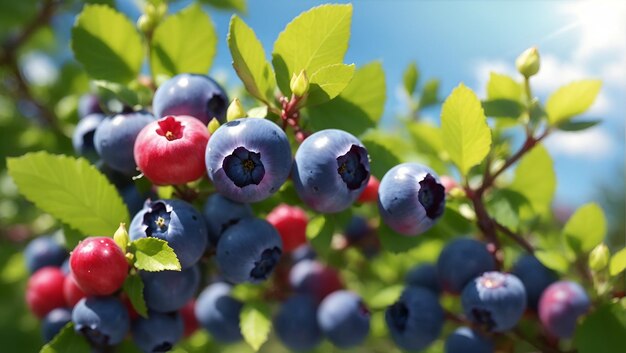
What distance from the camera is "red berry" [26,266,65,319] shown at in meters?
1.29

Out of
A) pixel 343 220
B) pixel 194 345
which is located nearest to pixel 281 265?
pixel 194 345

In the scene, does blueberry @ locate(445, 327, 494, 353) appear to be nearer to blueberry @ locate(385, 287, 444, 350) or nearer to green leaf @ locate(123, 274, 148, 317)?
blueberry @ locate(385, 287, 444, 350)

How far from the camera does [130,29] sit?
1233 millimetres

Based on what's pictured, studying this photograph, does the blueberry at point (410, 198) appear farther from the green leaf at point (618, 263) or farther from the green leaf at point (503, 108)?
the green leaf at point (618, 263)

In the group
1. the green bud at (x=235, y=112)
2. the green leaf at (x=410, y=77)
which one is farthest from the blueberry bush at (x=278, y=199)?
the green leaf at (x=410, y=77)

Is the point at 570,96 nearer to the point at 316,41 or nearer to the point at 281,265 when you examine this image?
the point at 316,41

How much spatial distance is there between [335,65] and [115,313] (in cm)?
59

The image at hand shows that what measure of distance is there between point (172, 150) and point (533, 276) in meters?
0.83

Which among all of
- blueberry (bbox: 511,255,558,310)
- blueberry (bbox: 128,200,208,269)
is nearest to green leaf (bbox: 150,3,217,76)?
blueberry (bbox: 128,200,208,269)

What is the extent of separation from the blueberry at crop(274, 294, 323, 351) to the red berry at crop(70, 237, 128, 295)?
1.90ft

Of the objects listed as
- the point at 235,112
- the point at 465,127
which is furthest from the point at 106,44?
the point at 465,127

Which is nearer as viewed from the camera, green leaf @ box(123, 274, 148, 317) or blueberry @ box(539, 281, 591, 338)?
green leaf @ box(123, 274, 148, 317)

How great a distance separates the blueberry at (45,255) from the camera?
1520 millimetres

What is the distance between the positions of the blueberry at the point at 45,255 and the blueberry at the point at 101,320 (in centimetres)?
55
